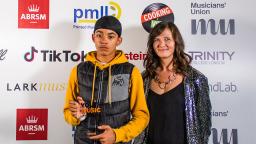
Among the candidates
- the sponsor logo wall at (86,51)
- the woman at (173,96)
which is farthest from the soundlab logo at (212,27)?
the woman at (173,96)

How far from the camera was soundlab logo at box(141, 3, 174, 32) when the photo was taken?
185cm

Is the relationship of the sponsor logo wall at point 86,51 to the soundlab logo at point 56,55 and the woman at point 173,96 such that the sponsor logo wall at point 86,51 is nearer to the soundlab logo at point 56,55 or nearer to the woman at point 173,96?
the soundlab logo at point 56,55

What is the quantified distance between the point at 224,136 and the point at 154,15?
2.96ft

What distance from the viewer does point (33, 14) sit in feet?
5.99

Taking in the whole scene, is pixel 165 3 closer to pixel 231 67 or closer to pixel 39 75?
pixel 231 67

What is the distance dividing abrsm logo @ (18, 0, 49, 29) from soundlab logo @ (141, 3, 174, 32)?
0.63 m

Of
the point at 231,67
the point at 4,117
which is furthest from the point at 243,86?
the point at 4,117

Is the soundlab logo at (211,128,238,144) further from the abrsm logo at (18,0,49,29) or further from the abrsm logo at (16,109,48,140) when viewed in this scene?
the abrsm logo at (18,0,49,29)

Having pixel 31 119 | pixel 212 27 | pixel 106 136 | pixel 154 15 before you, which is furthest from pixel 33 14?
pixel 212 27

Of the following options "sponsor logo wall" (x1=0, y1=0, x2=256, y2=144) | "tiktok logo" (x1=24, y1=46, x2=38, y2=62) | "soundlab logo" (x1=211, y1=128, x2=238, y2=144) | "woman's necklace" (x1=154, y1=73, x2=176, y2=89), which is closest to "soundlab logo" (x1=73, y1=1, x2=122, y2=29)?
"sponsor logo wall" (x1=0, y1=0, x2=256, y2=144)

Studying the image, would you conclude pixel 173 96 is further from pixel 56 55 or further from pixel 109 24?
pixel 56 55

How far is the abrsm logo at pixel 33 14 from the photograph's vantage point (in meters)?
1.82

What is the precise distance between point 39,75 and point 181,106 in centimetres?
93

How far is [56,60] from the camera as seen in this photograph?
6.00 feet
